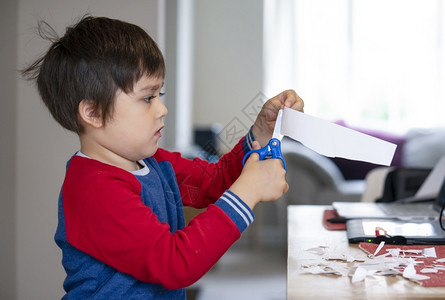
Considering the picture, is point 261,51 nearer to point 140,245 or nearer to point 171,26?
point 171,26

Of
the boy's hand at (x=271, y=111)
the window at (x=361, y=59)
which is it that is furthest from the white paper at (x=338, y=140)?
the window at (x=361, y=59)

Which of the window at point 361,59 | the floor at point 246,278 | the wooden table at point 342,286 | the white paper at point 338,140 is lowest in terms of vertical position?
the floor at point 246,278

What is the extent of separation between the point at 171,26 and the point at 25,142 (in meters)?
2.60

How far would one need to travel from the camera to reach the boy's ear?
1.02 metres

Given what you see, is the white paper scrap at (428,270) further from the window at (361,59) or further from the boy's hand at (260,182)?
the window at (361,59)

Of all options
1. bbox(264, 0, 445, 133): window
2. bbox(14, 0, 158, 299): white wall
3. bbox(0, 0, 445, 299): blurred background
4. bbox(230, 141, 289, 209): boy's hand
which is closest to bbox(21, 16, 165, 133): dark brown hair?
bbox(230, 141, 289, 209): boy's hand

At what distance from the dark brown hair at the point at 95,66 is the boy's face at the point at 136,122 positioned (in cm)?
1

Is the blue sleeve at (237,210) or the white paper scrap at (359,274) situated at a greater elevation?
the blue sleeve at (237,210)

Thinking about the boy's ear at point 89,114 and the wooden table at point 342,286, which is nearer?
the wooden table at point 342,286

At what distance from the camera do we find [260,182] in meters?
0.98

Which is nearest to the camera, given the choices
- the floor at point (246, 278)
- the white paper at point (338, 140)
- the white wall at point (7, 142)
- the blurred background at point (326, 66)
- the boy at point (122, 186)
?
the boy at point (122, 186)

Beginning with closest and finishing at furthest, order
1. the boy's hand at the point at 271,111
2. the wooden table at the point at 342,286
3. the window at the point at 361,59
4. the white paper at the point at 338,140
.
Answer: the wooden table at the point at 342,286
the white paper at the point at 338,140
the boy's hand at the point at 271,111
the window at the point at 361,59

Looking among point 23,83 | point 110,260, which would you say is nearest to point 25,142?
point 23,83

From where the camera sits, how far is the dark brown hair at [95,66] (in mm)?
1001
